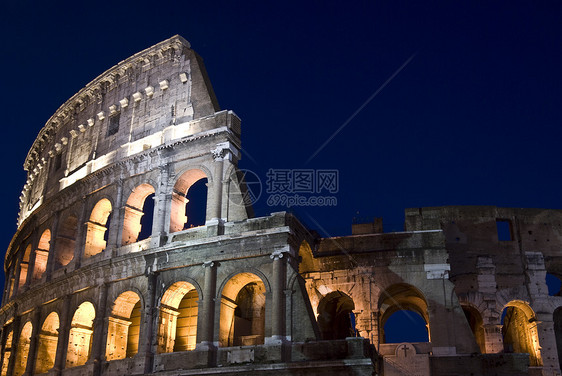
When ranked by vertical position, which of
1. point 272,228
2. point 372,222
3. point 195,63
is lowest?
point 272,228

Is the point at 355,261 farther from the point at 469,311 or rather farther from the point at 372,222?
the point at 469,311

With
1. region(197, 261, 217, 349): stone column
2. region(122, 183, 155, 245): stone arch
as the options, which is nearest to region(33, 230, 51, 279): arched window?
region(122, 183, 155, 245): stone arch

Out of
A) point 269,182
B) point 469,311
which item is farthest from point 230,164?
point 469,311

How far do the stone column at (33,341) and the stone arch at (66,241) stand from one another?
200 centimetres

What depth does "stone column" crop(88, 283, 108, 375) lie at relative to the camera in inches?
802

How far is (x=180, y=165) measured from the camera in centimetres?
2181

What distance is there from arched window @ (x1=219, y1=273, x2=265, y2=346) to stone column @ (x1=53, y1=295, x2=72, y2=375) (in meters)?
6.04

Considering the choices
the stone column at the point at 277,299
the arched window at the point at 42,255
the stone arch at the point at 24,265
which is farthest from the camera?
the stone arch at the point at 24,265

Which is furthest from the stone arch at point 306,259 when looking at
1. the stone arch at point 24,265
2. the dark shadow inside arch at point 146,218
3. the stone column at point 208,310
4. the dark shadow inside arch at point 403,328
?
the dark shadow inside arch at point 403,328

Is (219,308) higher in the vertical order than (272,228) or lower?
lower

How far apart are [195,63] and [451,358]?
543 inches

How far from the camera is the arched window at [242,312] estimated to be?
1906cm

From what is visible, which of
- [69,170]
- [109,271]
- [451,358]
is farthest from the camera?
[69,170]

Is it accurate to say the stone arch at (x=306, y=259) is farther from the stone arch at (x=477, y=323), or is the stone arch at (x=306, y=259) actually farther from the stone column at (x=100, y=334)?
the stone column at (x=100, y=334)
